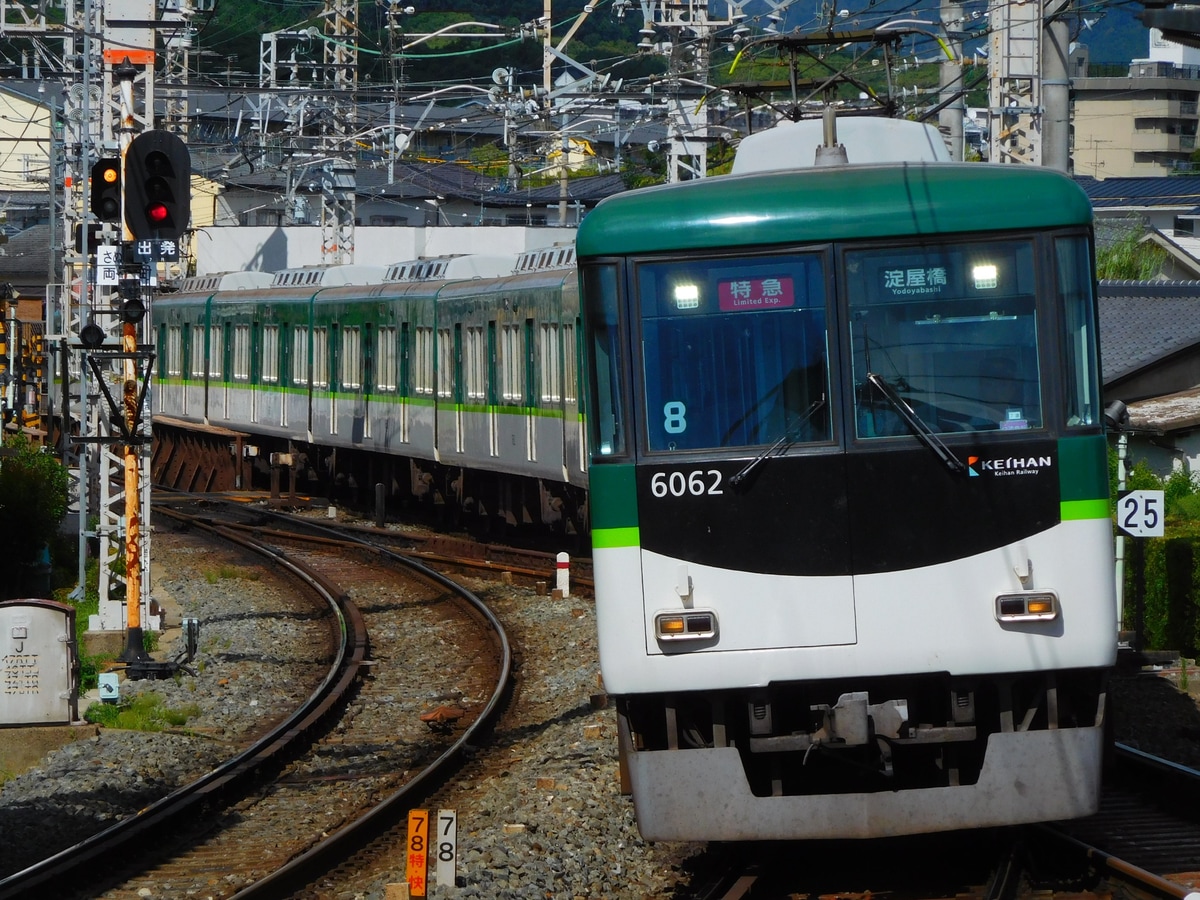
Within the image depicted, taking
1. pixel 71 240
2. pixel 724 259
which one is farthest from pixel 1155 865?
pixel 71 240

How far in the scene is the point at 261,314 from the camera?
1017 inches

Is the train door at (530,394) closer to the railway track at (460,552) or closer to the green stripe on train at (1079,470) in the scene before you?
the railway track at (460,552)

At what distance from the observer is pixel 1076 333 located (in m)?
6.08

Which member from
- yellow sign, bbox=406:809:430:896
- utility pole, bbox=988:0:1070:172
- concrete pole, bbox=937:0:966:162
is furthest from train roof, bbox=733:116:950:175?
concrete pole, bbox=937:0:966:162

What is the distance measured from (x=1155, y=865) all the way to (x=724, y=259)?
9.37 ft

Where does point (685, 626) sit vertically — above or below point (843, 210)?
below

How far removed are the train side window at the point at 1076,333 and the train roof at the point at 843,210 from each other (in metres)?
0.12

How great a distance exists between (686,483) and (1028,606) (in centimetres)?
123

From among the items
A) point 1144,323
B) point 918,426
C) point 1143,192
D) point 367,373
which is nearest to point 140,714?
point 918,426

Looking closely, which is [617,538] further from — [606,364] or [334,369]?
[334,369]

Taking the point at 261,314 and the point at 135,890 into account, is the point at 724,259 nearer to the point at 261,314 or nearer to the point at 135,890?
the point at 135,890

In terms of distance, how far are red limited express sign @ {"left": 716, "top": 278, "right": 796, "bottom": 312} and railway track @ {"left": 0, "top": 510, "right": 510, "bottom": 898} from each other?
2881mm

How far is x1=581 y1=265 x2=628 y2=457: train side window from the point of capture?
6195 mm

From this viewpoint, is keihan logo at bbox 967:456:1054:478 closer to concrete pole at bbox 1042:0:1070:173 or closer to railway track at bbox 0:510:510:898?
railway track at bbox 0:510:510:898
